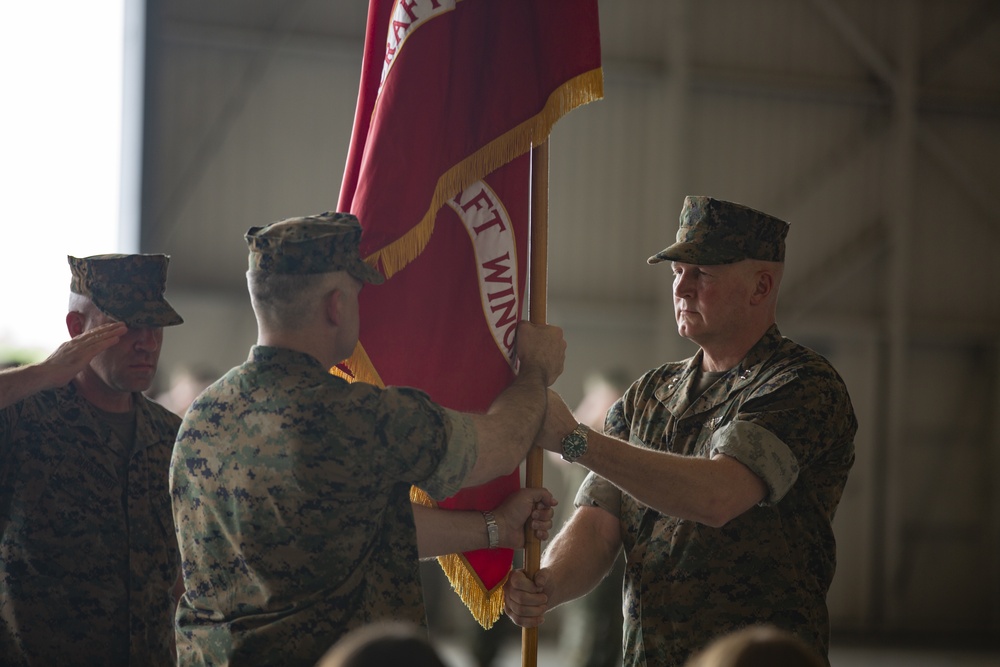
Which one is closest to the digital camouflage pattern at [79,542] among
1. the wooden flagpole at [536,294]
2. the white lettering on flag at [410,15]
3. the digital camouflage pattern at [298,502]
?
the digital camouflage pattern at [298,502]

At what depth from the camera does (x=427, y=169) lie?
2613 millimetres

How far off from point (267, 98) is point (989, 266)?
21.2ft

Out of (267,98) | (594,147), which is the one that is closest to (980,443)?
(594,147)

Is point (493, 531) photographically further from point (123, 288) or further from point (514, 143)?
point (123, 288)

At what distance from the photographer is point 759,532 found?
2543mm

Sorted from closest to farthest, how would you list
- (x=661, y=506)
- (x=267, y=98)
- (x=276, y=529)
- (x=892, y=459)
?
(x=276, y=529) < (x=661, y=506) < (x=267, y=98) < (x=892, y=459)

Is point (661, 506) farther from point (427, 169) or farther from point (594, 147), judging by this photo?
point (594, 147)

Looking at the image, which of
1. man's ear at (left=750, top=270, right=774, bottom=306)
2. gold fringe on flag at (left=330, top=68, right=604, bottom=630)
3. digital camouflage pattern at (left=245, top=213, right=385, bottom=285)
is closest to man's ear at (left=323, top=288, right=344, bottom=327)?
digital camouflage pattern at (left=245, top=213, right=385, bottom=285)

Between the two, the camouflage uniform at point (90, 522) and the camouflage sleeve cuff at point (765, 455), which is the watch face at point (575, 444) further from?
the camouflage uniform at point (90, 522)

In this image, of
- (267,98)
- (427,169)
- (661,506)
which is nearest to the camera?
(661,506)

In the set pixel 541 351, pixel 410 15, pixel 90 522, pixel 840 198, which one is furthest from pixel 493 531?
pixel 840 198

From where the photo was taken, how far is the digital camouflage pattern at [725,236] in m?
2.69

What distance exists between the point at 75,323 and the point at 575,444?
4.81 ft

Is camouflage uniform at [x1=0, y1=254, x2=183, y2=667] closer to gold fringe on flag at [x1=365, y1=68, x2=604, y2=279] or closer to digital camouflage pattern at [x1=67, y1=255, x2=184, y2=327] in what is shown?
digital camouflage pattern at [x1=67, y1=255, x2=184, y2=327]
